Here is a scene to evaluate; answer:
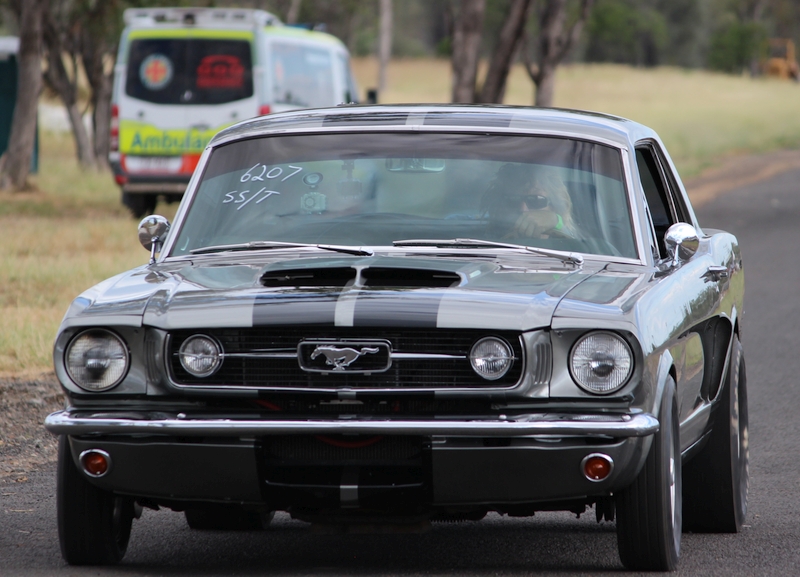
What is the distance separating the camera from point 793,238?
1905 centimetres

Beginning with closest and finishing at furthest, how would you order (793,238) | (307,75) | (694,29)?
(793,238) < (307,75) < (694,29)

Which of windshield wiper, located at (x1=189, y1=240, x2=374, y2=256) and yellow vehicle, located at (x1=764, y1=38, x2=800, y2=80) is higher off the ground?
windshield wiper, located at (x1=189, y1=240, x2=374, y2=256)

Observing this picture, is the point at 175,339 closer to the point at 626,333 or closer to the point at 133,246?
the point at 626,333

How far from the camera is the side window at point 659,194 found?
19.6ft

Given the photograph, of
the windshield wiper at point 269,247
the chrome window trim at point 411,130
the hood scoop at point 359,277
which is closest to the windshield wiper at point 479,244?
the windshield wiper at point 269,247

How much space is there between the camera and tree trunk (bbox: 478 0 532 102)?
23406 millimetres

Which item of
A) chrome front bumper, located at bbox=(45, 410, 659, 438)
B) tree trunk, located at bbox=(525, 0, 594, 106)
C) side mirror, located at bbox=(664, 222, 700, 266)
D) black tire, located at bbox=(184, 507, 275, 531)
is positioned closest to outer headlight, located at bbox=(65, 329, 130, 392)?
chrome front bumper, located at bbox=(45, 410, 659, 438)

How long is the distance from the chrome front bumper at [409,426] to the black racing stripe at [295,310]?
0.94 feet

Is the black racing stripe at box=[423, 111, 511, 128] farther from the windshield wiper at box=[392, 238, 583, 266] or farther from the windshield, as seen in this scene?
the windshield wiper at box=[392, 238, 583, 266]

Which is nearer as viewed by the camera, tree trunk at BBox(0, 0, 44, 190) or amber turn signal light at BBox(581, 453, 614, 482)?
amber turn signal light at BBox(581, 453, 614, 482)

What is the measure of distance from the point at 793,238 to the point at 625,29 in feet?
259

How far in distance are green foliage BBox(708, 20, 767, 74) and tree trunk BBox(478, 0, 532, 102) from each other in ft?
240

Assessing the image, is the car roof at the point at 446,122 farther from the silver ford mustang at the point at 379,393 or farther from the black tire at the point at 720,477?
the black tire at the point at 720,477

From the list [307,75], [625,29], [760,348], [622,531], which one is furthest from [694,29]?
[622,531]
